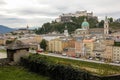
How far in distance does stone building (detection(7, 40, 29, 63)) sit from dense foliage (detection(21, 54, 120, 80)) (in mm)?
236

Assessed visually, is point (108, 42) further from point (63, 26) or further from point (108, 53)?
point (63, 26)

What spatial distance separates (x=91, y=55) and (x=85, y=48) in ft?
7.59

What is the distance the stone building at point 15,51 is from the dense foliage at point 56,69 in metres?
0.24

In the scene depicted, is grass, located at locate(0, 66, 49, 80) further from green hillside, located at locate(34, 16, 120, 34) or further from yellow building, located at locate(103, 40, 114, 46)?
green hillside, located at locate(34, 16, 120, 34)

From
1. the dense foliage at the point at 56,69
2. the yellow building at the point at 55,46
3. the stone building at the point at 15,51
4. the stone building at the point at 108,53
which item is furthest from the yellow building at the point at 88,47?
the dense foliage at the point at 56,69

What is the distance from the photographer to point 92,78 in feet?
20.0

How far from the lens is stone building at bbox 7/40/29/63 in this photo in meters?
9.44

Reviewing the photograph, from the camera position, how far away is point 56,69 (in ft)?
24.9

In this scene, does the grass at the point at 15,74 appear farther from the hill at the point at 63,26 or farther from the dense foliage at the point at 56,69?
the hill at the point at 63,26

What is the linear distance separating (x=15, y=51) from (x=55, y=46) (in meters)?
49.8

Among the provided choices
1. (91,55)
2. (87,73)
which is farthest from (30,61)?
(91,55)

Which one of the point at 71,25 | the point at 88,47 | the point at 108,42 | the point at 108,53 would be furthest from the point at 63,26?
the point at 108,53

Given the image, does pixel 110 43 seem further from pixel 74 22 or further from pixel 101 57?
pixel 74 22

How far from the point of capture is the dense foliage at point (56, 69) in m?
6.47
